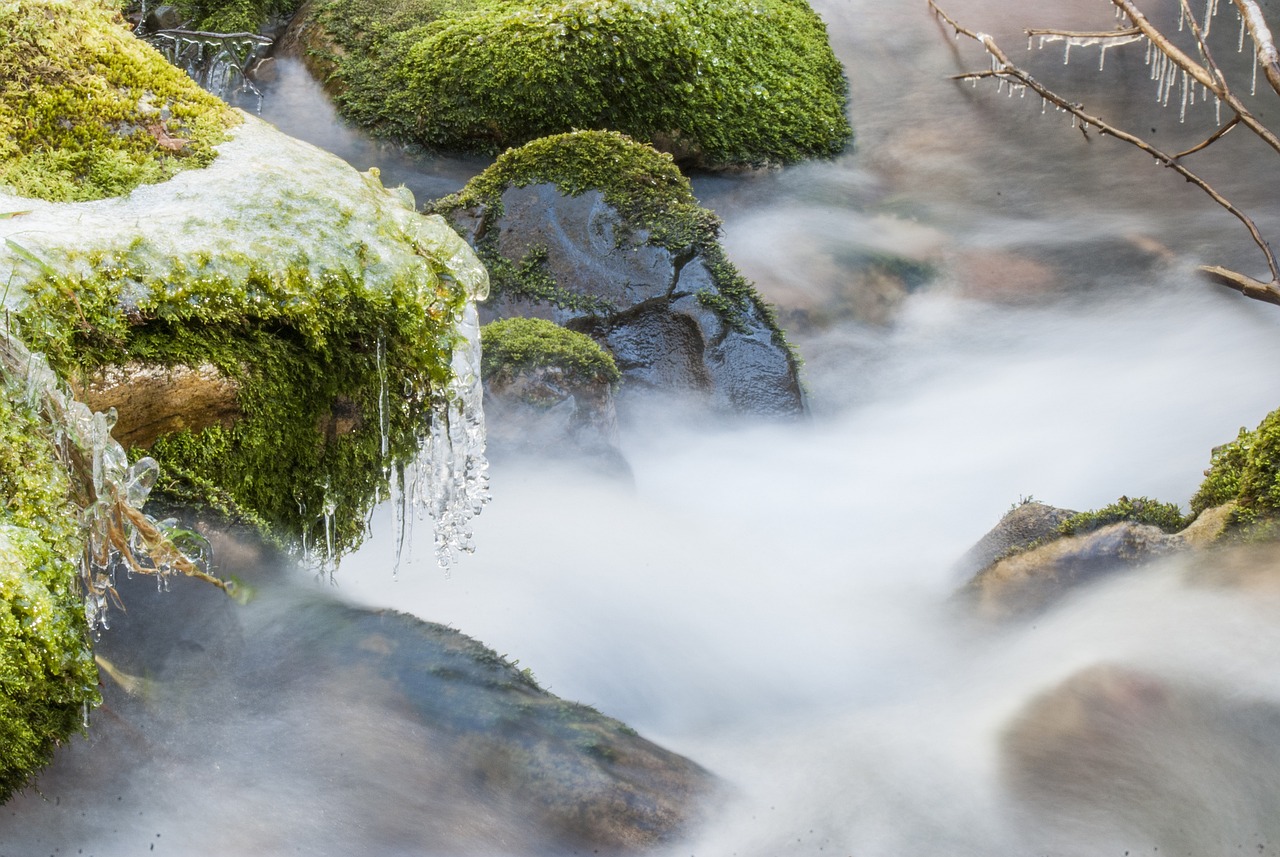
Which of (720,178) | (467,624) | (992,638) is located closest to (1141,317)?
(720,178)

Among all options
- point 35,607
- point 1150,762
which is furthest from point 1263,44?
point 35,607

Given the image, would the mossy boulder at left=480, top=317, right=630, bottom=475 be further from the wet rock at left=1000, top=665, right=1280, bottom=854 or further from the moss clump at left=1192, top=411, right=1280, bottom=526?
the moss clump at left=1192, top=411, right=1280, bottom=526

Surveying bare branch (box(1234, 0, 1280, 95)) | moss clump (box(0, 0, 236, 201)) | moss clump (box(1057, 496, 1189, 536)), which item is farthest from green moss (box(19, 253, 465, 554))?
bare branch (box(1234, 0, 1280, 95))

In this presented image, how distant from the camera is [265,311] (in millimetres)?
3432

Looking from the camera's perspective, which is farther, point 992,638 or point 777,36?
point 777,36

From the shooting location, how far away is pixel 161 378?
3410 millimetres

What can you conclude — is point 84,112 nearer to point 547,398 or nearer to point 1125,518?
point 547,398

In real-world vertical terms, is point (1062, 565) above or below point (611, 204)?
below

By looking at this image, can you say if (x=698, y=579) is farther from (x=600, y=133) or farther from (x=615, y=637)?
(x=600, y=133)

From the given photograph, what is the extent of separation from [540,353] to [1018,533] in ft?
8.14

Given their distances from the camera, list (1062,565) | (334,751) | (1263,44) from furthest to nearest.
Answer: (1263,44)
(1062,565)
(334,751)

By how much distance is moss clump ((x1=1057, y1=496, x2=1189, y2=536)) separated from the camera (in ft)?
Result: 15.1

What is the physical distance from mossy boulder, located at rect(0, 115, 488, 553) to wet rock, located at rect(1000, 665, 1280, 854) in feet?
7.93

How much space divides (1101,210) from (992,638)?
4.92m
